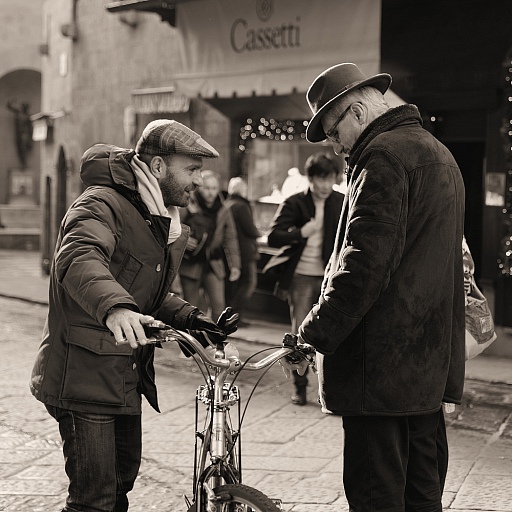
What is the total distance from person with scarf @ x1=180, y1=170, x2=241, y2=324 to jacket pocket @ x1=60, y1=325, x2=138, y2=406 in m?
6.05

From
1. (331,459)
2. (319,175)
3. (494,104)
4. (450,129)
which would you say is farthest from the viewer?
(450,129)

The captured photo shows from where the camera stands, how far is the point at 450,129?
392 inches

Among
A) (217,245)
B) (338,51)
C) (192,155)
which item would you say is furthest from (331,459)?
(338,51)

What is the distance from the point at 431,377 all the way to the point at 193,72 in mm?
9694

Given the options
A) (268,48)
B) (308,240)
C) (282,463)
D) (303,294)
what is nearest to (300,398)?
(303,294)

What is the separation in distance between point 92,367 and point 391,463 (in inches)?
41.8

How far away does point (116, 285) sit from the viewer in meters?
3.10

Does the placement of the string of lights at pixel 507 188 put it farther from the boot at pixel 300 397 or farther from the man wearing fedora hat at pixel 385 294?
the man wearing fedora hat at pixel 385 294

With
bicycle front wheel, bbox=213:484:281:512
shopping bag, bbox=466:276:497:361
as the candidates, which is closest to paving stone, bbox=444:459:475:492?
shopping bag, bbox=466:276:497:361

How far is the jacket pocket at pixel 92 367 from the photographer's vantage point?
3334 millimetres

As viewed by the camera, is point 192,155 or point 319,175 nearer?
point 192,155

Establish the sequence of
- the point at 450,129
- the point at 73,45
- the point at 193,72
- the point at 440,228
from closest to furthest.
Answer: the point at 440,228
the point at 450,129
the point at 193,72
the point at 73,45

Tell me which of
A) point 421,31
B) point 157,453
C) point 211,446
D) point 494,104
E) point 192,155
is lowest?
point 157,453

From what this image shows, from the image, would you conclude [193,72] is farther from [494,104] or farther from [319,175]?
[319,175]
